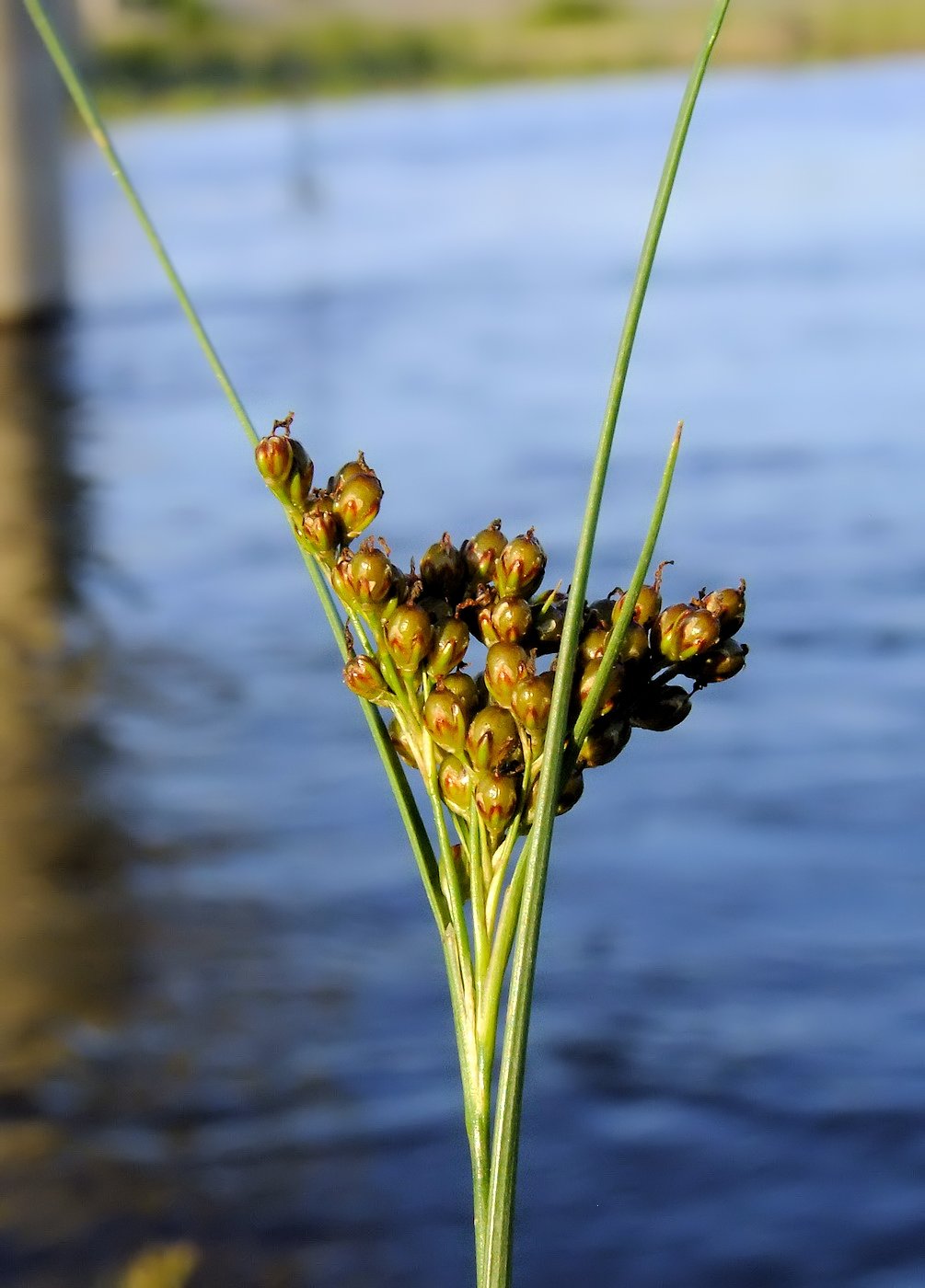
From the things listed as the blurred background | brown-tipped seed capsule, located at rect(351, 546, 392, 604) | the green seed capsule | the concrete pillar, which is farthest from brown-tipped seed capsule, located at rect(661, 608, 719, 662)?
the concrete pillar

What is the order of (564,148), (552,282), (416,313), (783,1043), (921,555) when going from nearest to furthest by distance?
(783,1043)
(921,555)
(416,313)
(552,282)
(564,148)

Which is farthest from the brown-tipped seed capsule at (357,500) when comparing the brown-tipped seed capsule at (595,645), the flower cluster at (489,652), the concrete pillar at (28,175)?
the concrete pillar at (28,175)

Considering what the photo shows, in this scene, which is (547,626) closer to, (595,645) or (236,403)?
(595,645)

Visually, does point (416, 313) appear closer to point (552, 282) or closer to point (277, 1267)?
point (552, 282)

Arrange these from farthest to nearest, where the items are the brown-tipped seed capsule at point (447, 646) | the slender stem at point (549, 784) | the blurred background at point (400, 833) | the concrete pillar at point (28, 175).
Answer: the concrete pillar at point (28, 175), the blurred background at point (400, 833), the brown-tipped seed capsule at point (447, 646), the slender stem at point (549, 784)

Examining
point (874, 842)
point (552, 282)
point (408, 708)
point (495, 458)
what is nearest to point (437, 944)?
point (874, 842)

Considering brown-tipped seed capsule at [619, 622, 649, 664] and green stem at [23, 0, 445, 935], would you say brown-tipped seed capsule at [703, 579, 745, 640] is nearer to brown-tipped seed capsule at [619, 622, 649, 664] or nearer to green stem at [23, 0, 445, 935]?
brown-tipped seed capsule at [619, 622, 649, 664]

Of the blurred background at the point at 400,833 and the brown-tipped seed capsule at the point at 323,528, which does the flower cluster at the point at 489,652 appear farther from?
the blurred background at the point at 400,833
